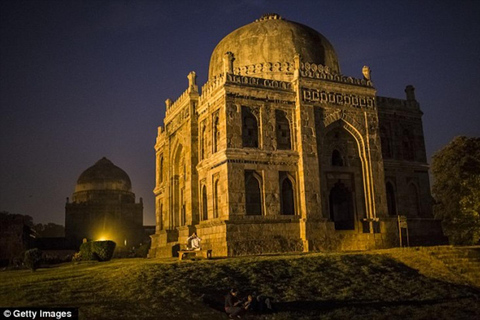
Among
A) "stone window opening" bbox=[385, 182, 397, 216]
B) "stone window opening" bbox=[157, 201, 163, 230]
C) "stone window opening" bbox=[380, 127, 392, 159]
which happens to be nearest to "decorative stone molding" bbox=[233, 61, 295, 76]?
"stone window opening" bbox=[380, 127, 392, 159]

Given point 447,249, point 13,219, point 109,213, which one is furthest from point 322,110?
point 109,213

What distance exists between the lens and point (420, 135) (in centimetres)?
2939

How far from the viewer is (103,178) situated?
48.9 metres

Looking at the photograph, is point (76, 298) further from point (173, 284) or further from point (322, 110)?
point (322, 110)

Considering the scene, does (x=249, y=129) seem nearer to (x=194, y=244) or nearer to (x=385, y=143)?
(x=194, y=244)

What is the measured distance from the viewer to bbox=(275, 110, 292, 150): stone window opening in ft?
80.0

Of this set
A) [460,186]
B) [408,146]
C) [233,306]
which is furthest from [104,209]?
[233,306]

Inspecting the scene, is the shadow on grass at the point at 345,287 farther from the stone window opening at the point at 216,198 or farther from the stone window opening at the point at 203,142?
the stone window opening at the point at 203,142

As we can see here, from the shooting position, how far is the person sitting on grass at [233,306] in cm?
1273

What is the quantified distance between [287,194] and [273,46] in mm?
8789

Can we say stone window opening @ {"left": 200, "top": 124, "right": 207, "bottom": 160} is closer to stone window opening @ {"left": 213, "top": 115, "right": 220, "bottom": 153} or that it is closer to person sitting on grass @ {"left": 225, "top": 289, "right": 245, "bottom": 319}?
stone window opening @ {"left": 213, "top": 115, "right": 220, "bottom": 153}

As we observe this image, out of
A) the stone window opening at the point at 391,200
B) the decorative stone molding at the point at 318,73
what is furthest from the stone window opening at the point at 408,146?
the decorative stone molding at the point at 318,73

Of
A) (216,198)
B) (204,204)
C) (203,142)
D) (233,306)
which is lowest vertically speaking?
(233,306)

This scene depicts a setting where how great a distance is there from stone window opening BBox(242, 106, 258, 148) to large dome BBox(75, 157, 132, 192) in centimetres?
2852
